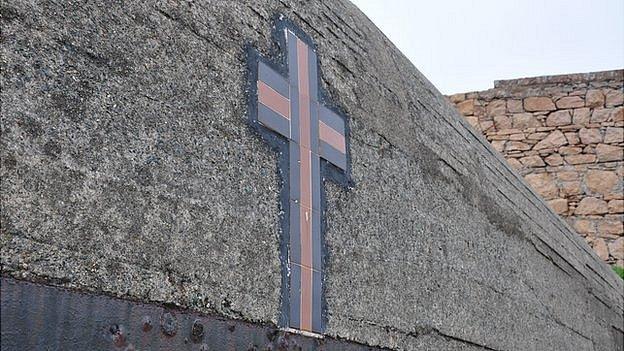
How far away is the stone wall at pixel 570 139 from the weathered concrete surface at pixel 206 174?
6279 mm

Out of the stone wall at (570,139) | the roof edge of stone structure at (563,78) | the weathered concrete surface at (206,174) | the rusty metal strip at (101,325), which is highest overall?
the roof edge of stone structure at (563,78)

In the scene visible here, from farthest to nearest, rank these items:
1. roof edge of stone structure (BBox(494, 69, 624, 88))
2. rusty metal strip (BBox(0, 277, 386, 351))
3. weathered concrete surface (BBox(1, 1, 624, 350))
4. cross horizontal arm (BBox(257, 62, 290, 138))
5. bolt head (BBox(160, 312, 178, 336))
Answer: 1. roof edge of stone structure (BBox(494, 69, 624, 88))
2. cross horizontal arm (BBox(257, 62, 290, 138))
3. bolt head (BBox(160, 312, 178, 336))
4. weathered concrete surface (BBox(1, 1, 624, 350))
5. rusty metal strip (BBox(0, 277, 386, 351))

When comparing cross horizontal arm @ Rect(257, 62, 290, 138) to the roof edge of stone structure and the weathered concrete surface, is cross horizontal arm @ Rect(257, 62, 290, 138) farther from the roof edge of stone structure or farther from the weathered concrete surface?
the roof edge of stone structure

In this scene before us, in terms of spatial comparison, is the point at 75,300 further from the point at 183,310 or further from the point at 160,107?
the point at 160,107

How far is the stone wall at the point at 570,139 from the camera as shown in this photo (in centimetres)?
950

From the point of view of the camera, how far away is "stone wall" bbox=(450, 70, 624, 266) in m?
9.50

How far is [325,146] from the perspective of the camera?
2.40 m

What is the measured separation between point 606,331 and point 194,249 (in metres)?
4.84

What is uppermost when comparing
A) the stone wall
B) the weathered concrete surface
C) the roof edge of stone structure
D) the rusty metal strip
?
the roof edge of stone structure

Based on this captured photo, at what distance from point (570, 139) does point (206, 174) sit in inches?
327

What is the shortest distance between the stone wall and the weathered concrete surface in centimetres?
628

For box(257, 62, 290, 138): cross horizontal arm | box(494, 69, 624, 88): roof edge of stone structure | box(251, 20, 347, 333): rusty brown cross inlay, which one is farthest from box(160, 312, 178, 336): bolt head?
box(494, 69, 624, 88): roof edge of stone structure

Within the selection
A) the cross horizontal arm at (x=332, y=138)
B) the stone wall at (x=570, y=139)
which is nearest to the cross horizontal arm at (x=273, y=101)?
the cross horizontal arm at (x=332, y=138)

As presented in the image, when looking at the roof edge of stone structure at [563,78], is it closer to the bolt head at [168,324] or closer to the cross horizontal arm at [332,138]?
the cross horizontal arm at [332,138]
